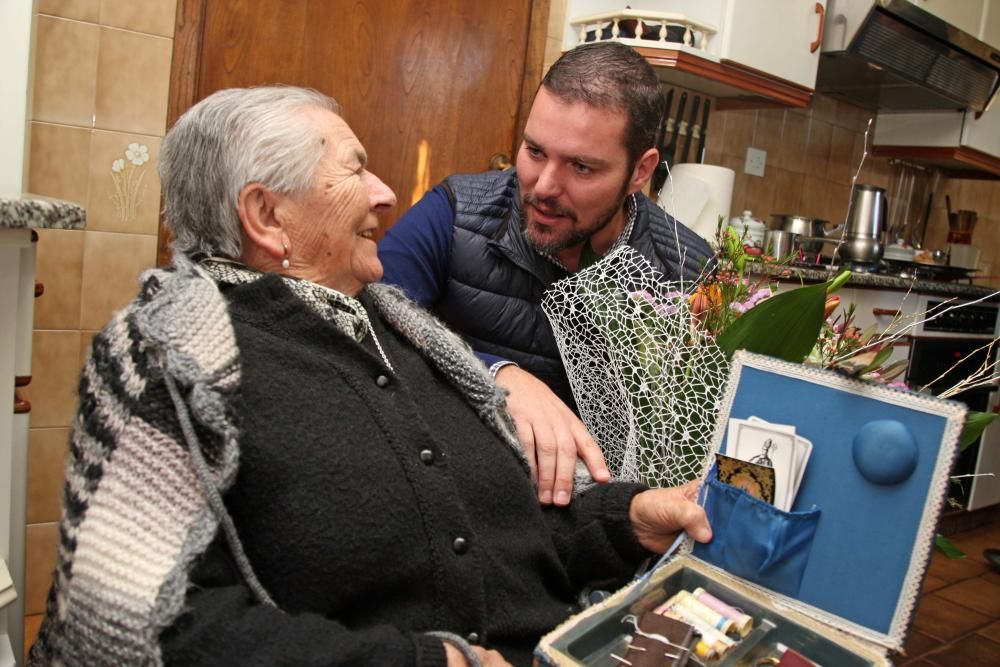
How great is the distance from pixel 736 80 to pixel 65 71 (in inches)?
82.2

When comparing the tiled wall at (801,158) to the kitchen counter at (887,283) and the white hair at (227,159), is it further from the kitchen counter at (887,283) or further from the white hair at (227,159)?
the white hair at (227,159)

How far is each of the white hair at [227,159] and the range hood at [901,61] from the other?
105 inches

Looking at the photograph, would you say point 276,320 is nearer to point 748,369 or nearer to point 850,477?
point 748,369

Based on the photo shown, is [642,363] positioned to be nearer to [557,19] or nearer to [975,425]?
[975,425]

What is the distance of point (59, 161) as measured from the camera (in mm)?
1886

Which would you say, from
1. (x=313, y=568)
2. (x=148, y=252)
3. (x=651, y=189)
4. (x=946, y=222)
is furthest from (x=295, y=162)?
(x=946, y=222)

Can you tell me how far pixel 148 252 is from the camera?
2.05 m

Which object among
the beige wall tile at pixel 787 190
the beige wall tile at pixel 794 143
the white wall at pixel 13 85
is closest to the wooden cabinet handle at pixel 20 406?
the white wall at pixel 13 85

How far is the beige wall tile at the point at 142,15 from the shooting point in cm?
189

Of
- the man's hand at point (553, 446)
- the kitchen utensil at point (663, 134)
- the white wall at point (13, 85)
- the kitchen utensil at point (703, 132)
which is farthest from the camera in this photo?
the kitchen utensil at point (703, 132)

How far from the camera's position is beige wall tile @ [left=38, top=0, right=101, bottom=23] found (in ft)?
5.96

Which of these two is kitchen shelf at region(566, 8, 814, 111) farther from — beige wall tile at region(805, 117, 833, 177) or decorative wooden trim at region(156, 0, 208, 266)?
decorative wooden trim at region(156, 0, 208, 266)

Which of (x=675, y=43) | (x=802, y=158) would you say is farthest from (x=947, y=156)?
(x=675, y=43)

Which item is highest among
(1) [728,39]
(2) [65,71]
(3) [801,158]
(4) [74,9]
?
(1) [728,39]
